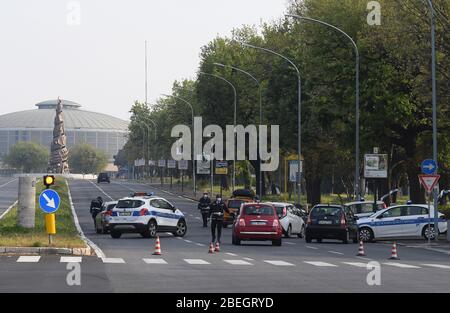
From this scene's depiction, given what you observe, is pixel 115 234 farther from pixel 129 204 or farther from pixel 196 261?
pixel 196 261

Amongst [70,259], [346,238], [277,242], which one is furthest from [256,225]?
[70,259]

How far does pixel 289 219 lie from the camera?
46625mm

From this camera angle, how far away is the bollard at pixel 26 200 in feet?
127

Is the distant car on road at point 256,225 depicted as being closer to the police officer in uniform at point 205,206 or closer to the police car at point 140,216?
the police car at point 140,216

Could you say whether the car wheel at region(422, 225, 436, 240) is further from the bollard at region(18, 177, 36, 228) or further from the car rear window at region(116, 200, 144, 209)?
the bollard at region(18, 177, 36, 228)

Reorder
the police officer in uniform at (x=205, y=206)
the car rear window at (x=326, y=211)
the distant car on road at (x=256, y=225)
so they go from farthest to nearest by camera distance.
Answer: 1. the police officer in uniform at (x=205, y=206)
2. the car rear window at (x=326, y=211)
3. the distant car on road at (x=256, y=225)

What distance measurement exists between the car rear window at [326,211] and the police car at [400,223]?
82.7 inches

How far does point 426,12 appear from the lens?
50188 mm

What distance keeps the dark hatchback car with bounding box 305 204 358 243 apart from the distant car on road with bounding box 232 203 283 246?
12.8 feet

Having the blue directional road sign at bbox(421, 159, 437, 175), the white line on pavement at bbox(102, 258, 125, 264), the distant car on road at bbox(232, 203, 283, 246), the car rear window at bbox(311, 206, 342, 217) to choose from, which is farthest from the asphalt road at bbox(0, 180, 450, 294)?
the blue directional road sign at bbox(421, 159, 437, 175)

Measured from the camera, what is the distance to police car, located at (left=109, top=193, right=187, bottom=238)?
42.8 meters

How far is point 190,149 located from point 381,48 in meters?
57.8

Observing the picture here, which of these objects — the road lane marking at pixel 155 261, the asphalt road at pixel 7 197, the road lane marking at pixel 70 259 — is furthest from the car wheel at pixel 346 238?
the asphalt road at pixel 7 197
